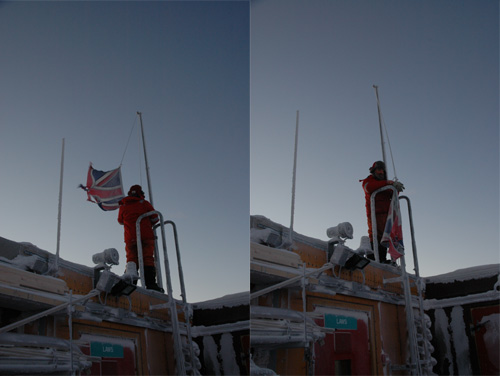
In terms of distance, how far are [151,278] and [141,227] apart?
251 mm

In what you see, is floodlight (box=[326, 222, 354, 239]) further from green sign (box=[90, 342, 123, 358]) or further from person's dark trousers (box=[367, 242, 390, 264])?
green sign (box=[90, 342, 123, 358])

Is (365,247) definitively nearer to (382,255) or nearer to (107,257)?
(382,255)

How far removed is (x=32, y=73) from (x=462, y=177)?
2091 mm

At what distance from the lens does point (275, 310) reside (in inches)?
131

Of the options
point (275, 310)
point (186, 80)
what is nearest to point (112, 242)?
point (275, 310)

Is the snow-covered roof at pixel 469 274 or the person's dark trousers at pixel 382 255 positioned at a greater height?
the person's dark trousers at pixel 382 255

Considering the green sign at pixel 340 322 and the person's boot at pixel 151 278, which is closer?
the green sign at pixel 340 322

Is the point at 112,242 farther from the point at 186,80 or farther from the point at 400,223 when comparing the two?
the point at 400,223

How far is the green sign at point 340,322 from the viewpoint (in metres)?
3.25

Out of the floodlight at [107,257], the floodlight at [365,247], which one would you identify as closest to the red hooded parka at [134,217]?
the floodlight at [107,257]

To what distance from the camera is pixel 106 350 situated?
10.6ft

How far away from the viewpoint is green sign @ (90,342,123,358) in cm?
317

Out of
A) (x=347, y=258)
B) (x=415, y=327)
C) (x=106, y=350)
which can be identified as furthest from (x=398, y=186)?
(x=106, y=350)

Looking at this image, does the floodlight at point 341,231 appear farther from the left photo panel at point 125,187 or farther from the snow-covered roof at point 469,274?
the left photo panel at point 125,187
